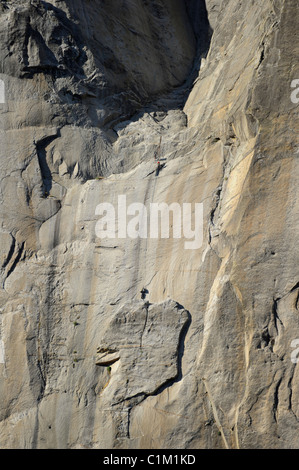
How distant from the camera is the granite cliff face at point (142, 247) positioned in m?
11.7

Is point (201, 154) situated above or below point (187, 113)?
below

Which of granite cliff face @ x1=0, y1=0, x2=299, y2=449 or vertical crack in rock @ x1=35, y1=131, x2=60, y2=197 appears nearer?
granite cliff face @ x1=0, y1=0, x2=299, y2=449

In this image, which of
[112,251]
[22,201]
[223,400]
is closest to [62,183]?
[22,201]

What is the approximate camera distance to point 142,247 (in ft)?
42.0

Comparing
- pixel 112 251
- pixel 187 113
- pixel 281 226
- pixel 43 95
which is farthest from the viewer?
pixel 187 113

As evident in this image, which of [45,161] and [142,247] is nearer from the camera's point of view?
[142,247]

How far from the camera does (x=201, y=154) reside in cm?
1315

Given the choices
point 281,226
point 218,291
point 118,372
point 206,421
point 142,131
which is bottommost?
point 206,421

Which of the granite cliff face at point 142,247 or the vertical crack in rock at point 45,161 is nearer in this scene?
the granite cliff face at point 142,247

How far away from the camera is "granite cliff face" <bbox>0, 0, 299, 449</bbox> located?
1166cm

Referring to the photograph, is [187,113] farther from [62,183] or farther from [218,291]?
[218,291]

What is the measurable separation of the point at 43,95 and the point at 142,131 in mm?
2287

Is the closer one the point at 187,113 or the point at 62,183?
the point at 62,183

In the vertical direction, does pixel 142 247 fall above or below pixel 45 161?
below
